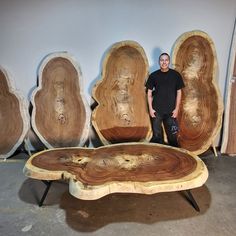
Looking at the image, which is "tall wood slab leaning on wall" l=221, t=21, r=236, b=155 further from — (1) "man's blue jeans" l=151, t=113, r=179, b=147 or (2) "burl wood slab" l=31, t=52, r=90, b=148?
(2) "burl wood slab" l=31, t=52, r=90, b=148

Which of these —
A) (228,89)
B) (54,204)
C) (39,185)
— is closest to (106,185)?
(54,204)

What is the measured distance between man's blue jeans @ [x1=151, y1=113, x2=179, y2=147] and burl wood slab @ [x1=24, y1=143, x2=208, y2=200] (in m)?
0.66

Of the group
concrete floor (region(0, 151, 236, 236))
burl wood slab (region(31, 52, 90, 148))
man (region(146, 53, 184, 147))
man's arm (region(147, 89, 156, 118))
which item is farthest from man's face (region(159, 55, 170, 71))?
concrete floor (region(0, 151, 236, 236))

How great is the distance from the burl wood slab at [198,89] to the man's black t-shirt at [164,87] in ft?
0.77

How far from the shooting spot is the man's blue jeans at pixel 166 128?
3.18m

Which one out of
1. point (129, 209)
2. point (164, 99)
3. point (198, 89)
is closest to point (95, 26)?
point (164, 99)

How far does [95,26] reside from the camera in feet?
10.6

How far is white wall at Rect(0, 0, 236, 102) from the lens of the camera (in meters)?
3.19

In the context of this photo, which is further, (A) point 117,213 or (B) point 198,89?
(B) point 198,89

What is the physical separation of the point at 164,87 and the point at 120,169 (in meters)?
1.28

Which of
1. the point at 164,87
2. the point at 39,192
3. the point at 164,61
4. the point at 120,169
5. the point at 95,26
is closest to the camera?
the point at 120,169

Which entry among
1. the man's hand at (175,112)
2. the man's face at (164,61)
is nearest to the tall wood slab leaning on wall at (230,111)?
the man's hand at (175,112)

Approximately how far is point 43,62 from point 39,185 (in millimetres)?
1396

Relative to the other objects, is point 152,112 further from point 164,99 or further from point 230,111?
point 230,111
